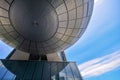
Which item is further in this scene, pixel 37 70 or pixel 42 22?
pixel 37 70

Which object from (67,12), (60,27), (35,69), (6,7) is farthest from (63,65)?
(6,7)

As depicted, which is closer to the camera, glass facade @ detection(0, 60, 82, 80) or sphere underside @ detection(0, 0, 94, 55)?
sphere underside @ detection(0, 0, 94, 55)

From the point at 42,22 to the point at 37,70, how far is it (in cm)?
537

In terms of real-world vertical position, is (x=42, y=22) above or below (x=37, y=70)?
above

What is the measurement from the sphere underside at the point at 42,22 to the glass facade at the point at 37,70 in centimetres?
188

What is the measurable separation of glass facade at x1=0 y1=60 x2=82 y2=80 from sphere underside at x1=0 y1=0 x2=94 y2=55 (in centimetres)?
188

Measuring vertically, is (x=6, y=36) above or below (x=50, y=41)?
above

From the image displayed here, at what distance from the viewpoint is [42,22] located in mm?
13805

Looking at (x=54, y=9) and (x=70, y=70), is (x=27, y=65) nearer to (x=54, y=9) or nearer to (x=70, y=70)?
(x=70, y=70)

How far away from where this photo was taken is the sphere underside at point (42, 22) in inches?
508

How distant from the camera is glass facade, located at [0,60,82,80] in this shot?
1551 centimetres

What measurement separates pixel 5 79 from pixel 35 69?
9.94 ft

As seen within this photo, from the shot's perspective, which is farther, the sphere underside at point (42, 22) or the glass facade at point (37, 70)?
the glass facade at point (37, 70)

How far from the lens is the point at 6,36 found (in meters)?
16.6
